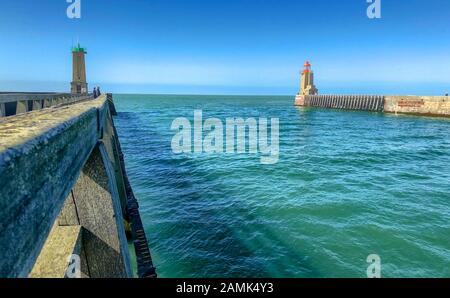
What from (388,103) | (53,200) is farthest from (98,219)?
(388,103)

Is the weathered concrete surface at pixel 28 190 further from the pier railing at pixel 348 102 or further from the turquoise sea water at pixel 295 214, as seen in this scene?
the pier railing at pixel 348 102

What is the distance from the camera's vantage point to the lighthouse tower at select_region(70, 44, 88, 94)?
166 ft

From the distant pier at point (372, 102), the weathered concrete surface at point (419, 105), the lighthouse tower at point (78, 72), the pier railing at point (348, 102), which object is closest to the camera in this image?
the lighthouse tower at point (78, 72)

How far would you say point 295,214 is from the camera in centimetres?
1218

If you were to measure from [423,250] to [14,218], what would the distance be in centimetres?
1147

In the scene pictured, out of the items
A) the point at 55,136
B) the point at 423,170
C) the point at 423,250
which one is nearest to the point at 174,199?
the point at 423,250

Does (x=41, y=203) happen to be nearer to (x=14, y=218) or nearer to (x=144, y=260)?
(x=14, y=218)

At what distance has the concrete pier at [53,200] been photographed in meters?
1.54

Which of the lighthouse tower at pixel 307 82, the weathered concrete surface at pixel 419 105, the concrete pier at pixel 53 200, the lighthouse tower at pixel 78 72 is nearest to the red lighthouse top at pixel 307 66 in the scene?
the lighthouse tower at pixel 307 82

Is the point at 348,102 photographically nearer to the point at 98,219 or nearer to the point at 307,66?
the point at 307,66

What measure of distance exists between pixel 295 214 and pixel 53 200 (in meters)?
11.1

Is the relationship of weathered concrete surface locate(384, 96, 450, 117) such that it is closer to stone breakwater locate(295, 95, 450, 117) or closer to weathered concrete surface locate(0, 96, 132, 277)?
stone breakwater locate(295, 95, 450, 117)

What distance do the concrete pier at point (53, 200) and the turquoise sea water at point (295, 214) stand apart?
304 cm

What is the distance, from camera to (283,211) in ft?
41.1
